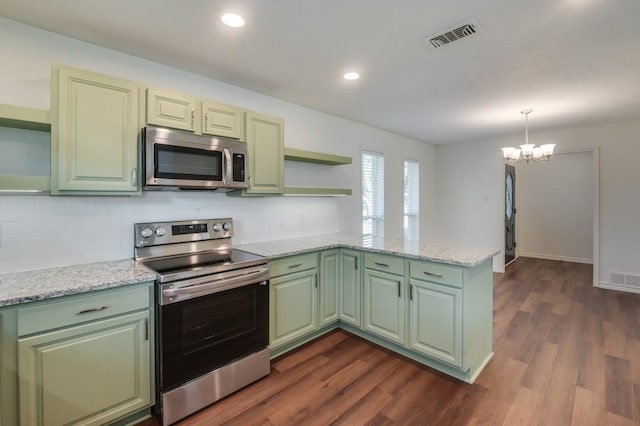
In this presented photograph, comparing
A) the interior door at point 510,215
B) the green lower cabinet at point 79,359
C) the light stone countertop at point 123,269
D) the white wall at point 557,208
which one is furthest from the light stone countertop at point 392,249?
the white wall at point 557,208

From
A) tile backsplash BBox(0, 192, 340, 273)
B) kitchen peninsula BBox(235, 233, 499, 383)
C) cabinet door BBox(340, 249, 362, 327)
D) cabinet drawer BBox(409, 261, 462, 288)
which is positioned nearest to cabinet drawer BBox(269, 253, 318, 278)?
kitchen peninsula BBox(235, 233, 499, 383)

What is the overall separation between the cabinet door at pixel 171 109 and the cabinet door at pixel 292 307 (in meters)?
1.40

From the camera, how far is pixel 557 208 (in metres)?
6.71

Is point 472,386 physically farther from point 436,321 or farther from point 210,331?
point 210,331

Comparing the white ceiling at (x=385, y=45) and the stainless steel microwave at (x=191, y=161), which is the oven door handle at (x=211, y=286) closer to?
the stainless steel microwave at (x=191, y=161)

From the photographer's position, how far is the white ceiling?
5.78 feet

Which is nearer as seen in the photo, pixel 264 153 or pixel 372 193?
pixel 264 153

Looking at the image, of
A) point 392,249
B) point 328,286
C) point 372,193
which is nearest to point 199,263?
point 328,286

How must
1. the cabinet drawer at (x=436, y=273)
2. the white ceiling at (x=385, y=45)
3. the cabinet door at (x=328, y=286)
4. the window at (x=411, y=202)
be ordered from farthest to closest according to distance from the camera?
the window at (x=411, y=202) → the cabinet door at (x=328, y=286) → the cabinet drawer at (x=436, y=273) → the white ceiling at (x=385, y=45)

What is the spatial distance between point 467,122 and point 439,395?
142 inches

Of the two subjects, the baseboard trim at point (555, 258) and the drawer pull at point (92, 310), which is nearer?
the drawer pull at point (92, 310)

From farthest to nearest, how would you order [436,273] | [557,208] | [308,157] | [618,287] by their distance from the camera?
[557,208] → [618,287] → [308,157] → [436,273]

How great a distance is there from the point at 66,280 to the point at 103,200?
2.23 ft

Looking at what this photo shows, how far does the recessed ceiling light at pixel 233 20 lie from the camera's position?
1.83 m
